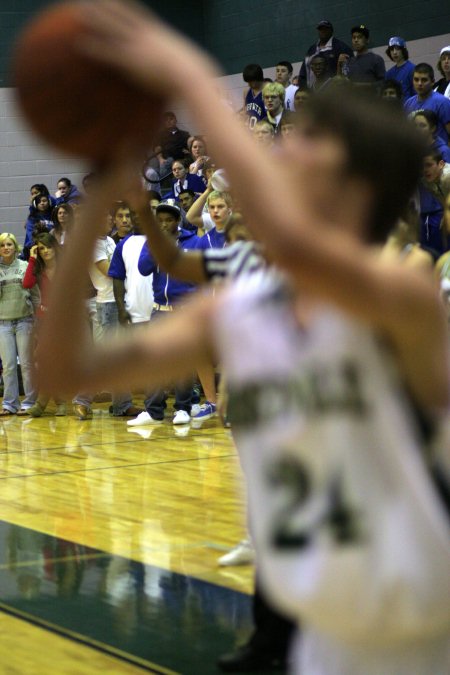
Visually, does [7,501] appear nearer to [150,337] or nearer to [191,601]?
[191,601]

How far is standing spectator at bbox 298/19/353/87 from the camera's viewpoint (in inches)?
494

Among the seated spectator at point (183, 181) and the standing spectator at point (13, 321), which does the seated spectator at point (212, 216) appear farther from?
the standing spectator at point (13, 321)

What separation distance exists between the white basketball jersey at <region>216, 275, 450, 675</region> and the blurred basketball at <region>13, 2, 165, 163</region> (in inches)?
11.8

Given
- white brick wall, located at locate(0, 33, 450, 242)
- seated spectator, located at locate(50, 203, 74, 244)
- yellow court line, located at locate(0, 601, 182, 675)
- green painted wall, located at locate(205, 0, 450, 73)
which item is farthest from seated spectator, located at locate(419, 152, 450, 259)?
white brick wall, located at locate(0, 33, 450, 242)

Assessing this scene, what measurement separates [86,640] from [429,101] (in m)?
7.23

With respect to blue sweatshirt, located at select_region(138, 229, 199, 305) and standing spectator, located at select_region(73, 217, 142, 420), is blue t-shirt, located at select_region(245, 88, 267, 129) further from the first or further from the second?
blue sweatshirt, located at select_region(138, 229, 199, 305)

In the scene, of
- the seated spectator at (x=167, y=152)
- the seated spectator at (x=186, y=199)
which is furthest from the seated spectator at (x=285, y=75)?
the seated spectator at (x=186, y=199)

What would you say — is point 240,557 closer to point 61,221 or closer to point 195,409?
point 195,409

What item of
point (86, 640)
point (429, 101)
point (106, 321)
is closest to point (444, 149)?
point (429, 101)

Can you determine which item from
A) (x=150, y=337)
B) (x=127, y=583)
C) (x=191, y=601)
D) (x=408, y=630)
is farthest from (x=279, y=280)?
(x=127, y=583)

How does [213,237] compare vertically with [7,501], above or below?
above

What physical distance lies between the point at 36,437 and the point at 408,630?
7.89 meters

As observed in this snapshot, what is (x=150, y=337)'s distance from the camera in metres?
1.61

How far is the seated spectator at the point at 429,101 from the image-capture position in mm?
9883
